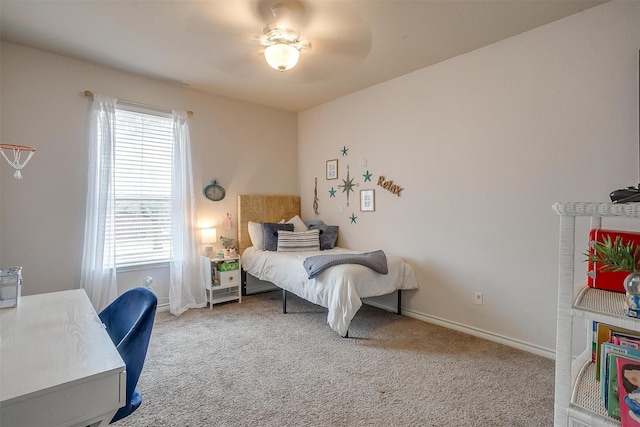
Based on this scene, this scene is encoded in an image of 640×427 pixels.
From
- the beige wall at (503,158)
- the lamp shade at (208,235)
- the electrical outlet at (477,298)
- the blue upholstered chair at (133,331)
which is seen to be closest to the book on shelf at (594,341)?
the beige wall at (503,158)

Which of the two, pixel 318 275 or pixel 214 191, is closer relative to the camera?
pixel 318 275

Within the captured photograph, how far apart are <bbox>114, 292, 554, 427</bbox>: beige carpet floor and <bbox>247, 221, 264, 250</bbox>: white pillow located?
1191mm

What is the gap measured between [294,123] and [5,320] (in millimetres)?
4115

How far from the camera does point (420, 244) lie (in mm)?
3352

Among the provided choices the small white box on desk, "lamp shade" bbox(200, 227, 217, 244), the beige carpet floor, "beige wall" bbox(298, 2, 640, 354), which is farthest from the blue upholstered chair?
"beige wall" bbox(298, 2, 640, 354)

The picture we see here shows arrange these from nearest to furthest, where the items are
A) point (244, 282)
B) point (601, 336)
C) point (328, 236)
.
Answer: point (601, 336)
point (328, 236)
point (244, 282)

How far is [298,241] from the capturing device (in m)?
4.02

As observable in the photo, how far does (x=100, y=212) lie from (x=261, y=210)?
1907mm

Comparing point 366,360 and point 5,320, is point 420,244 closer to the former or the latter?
point 366,360

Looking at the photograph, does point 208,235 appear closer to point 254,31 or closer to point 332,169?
point 332,169

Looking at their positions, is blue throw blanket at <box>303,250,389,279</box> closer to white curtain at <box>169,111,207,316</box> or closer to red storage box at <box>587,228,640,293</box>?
white curtain at <box>169,111,207,316</box>

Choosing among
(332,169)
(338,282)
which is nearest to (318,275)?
(338,282)

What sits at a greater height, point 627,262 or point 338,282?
point 627,262

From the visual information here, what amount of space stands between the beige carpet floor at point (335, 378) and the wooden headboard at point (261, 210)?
135 centimetres
